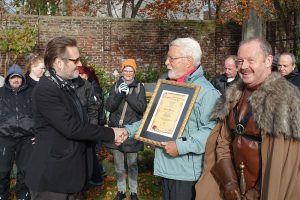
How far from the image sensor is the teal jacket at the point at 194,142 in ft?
12.8

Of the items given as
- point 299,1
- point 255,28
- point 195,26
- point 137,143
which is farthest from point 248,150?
point 195,26

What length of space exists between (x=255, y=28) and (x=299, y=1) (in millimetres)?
2096

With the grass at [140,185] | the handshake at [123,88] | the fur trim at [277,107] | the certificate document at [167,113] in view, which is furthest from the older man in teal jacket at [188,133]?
the grass at [140,185]

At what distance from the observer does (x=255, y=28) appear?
54.2ft

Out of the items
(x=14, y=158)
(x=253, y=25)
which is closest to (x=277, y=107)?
(x=14, y=158)

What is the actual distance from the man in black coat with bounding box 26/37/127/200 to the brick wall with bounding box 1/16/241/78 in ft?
43.9

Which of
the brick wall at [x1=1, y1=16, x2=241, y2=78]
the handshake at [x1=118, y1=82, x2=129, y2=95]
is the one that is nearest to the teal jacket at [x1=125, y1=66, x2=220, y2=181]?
the handshake at [x1=118, y1=82, x2=129, y2=95]

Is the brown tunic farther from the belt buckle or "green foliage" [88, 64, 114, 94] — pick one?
"green foliage" [88, 64, 114, 94]

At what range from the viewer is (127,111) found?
691 cm

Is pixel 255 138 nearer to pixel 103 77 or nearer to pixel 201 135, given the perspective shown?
pixel 201 135

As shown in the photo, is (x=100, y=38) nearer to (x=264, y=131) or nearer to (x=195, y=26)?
(x=195, y=26)

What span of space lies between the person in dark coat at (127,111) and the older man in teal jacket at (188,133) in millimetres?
2739

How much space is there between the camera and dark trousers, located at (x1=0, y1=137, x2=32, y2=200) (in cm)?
638

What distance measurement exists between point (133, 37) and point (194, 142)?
15038 mm
